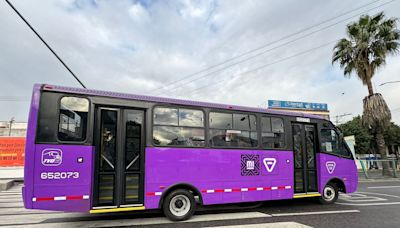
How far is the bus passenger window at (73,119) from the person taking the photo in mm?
5914

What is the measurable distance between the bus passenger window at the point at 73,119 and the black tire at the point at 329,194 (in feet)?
25.6

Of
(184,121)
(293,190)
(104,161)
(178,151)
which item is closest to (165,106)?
(184,121)

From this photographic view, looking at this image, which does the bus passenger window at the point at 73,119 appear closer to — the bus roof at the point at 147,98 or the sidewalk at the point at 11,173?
the bus roof at the point at 147,98

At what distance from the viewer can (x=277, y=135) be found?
830cm

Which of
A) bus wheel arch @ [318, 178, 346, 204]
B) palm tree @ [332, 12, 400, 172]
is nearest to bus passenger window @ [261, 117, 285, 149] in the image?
bus wheel arch @ [318, 178, 346, 204]

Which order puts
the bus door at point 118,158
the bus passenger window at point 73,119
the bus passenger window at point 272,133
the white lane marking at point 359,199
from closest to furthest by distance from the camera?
the bus passenger window at point 73,119
the bus door at point 118,158
the bus passenger window at point 272,133
the white lane marking at point 359,199

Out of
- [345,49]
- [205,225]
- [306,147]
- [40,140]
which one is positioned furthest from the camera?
[345,49]

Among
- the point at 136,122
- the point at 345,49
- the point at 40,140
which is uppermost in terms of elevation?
the point at 345,49

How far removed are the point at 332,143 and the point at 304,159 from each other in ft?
4.50

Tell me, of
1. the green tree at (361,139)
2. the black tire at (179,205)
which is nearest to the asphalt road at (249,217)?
the black tire at (179,205)

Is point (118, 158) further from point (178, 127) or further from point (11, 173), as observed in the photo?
point (11, 173)

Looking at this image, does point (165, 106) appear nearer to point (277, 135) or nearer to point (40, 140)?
point (40, 140)

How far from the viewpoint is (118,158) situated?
6367mm

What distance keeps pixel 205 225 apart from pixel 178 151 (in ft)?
6.34
